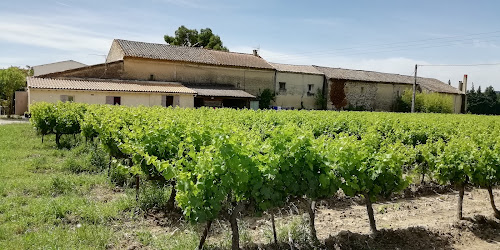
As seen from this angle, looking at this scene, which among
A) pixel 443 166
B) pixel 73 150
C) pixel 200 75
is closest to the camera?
pixel 443 166

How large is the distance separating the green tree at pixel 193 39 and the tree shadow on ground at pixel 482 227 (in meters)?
41.1

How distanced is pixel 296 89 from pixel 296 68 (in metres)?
2.54

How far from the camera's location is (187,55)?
33281 millimetres

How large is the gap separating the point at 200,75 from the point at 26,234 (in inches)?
1132

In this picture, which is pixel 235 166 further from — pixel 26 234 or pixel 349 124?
pixel 349 124

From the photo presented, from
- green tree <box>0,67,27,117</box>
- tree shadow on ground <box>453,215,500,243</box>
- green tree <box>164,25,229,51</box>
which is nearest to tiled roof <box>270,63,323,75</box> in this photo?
green tree <box>164,25,229,51</box>

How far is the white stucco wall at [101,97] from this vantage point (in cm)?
2409

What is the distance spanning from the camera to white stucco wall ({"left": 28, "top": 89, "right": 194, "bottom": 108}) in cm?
2409

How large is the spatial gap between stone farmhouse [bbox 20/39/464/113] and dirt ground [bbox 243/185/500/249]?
22176 millimetres

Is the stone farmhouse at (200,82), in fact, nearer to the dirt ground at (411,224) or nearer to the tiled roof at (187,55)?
the tiled roof at (187,55)

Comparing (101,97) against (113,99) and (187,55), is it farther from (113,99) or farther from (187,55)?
(187,55)

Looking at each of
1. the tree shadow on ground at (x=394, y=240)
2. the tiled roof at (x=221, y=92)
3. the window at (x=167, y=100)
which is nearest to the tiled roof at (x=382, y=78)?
the tiled roof at (x=221, y=92)

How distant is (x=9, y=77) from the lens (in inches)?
1157

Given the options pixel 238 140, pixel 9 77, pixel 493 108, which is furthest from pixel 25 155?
pixel 493 108
